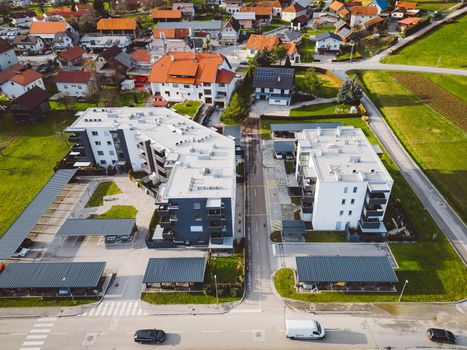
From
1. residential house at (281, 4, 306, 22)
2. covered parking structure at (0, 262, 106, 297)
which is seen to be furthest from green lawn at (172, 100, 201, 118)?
residential house at (281, 4, 306, 22)

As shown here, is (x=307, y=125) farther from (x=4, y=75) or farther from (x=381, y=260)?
(x=4, y=75)

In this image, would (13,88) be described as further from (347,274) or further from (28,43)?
(347,274)

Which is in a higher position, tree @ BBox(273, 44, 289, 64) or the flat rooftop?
tree @ BBox(273, 44, 289, 64)

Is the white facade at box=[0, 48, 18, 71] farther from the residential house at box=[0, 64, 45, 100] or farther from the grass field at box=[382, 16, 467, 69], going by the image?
the grass field at box=[382, 16, 467, 69]

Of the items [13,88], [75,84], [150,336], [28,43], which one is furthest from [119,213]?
[28,43]

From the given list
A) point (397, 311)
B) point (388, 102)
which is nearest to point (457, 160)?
point (388, 102)

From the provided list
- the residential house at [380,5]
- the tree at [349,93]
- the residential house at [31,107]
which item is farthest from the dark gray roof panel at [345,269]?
the residential house at [380,5]
